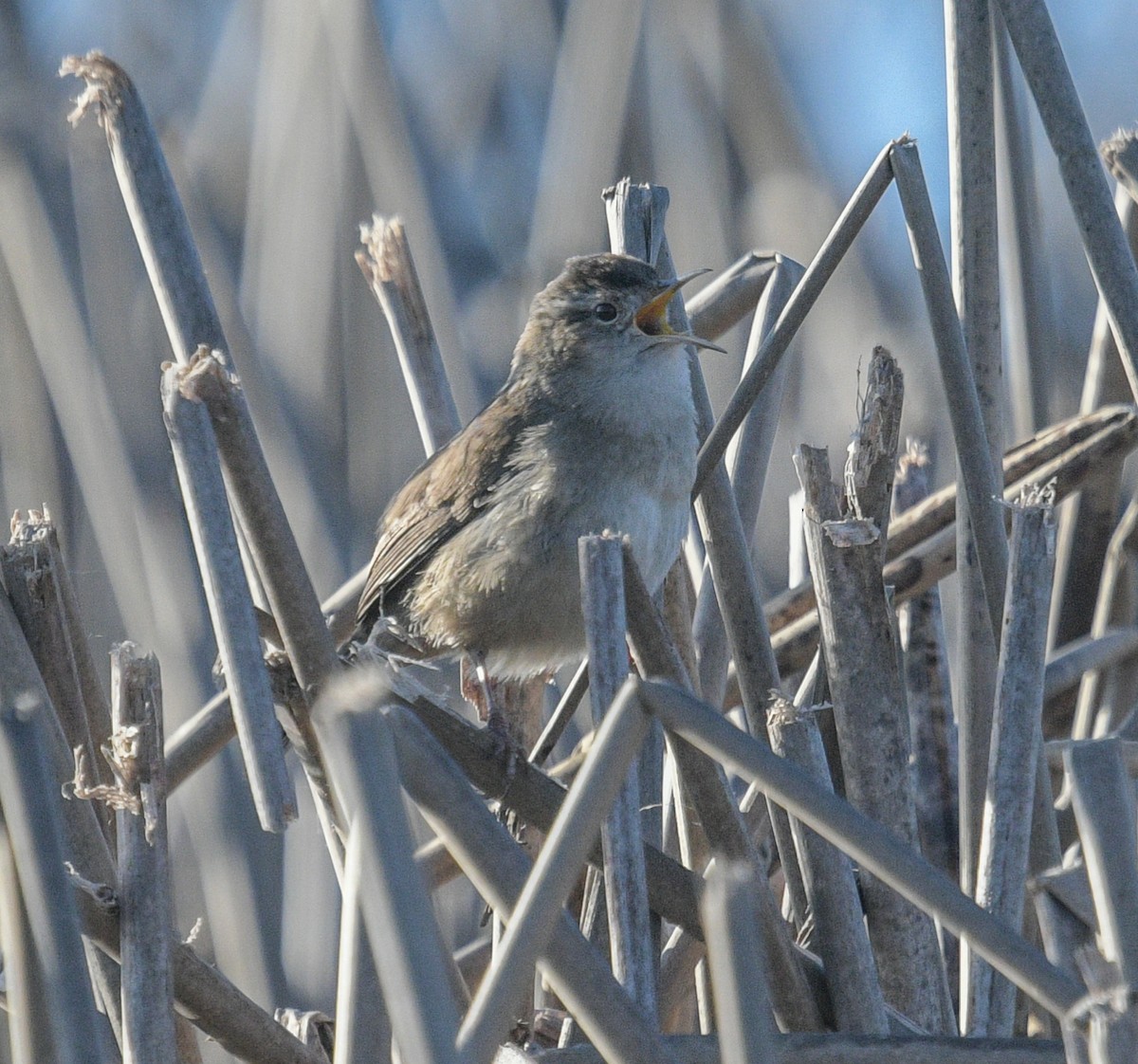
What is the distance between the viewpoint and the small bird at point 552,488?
2.59 m

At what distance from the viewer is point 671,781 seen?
2.24 meters

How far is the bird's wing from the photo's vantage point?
9.12 feet

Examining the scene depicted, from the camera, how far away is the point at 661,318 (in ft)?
9.44

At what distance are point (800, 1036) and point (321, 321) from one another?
250 centimetres

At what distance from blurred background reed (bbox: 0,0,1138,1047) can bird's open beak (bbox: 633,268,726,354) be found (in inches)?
27.6

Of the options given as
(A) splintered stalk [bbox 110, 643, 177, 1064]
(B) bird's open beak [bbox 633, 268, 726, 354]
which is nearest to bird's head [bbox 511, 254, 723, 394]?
(B) bird's open beak [bbox 633, 268, 726, 354]

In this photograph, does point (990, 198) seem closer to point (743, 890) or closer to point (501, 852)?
point (501, 852)

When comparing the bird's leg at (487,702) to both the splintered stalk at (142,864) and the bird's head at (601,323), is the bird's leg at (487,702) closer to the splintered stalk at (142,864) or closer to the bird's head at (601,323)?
the splintered stalk at (142,864)

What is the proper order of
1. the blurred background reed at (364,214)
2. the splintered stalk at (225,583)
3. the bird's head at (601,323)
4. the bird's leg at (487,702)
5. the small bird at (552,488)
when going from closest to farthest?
the splintered stalk at (225,583), the bird's leg at (487,702), the small bird at (552,488), the bird's head at (601,323), the blurred background reed at (364,214)

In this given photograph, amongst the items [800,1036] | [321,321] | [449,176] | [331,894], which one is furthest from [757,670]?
[449,176]

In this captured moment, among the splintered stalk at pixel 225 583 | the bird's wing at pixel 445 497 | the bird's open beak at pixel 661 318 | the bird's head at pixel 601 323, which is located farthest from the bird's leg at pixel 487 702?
the bird's open beak at pixel 661 318

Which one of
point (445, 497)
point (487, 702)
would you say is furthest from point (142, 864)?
point (445, 497)

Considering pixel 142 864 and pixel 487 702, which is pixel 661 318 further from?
pixel 142 864

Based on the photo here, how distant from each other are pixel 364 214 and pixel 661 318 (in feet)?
3.84
